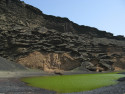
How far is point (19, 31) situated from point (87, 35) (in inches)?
2167

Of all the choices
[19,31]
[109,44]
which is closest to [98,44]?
[109,44]

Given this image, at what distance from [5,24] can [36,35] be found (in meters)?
14.4

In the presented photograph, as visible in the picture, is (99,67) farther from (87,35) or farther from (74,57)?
(87,35)

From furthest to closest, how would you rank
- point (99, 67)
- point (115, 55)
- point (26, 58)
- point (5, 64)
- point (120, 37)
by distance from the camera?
point (120, 37), point (115, 55), point (99, 67), point (26, 58), point (5, 64)

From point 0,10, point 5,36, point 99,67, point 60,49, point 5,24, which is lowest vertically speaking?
point 99,67

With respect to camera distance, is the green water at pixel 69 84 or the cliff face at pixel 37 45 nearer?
the green water at pixel 69 84

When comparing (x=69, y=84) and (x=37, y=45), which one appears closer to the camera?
(x=69, y=84)

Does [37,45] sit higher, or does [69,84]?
[37,45]

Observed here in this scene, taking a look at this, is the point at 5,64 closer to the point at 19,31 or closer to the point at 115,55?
the point at 19,31

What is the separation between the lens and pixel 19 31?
68375 mm

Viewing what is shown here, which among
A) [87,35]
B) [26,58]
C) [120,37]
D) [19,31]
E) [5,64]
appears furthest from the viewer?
[120,37]

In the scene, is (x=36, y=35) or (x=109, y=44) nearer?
(x=36, y=35)

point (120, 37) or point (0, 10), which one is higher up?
point (0, 10)

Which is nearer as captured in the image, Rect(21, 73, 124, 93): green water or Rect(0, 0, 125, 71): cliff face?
Rect(21, 73, 124, 93): green water
